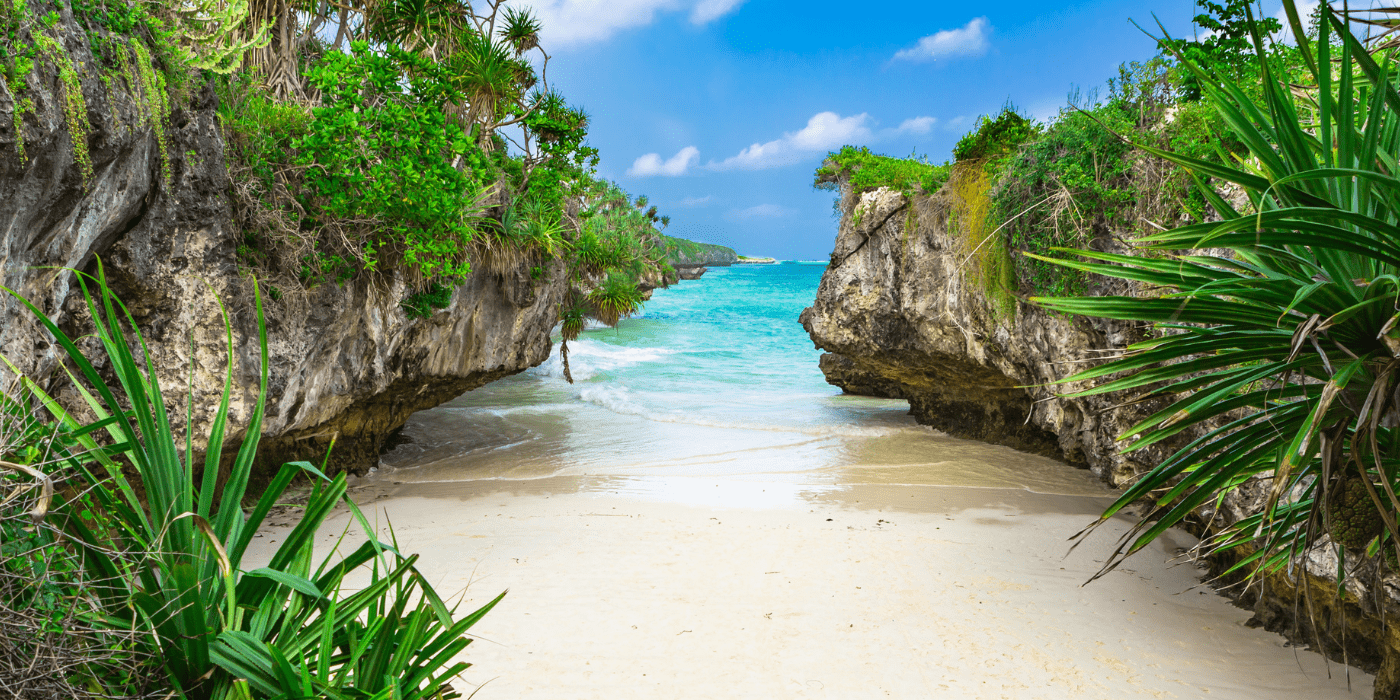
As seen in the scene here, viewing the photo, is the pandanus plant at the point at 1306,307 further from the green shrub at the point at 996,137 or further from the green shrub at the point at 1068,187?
the green shrub at the point at 996,137

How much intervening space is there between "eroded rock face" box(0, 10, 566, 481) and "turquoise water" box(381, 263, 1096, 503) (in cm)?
158

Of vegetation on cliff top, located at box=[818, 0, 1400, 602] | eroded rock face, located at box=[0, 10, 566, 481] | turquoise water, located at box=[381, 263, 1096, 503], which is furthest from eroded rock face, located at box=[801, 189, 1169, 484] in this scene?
eroded rock face, located at box=[0, 10, 566, 481]

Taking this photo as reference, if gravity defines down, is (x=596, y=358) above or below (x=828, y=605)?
above

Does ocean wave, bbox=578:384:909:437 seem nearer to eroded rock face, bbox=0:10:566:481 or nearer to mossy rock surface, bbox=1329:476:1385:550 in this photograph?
eroded rock face, bbox=0:10:566:481

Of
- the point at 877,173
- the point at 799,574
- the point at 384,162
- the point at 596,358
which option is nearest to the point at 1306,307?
the point at 799,574

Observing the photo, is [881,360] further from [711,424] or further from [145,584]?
[145,584]

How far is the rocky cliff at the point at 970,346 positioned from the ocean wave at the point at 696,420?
3.81 ft

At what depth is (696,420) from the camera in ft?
43.3

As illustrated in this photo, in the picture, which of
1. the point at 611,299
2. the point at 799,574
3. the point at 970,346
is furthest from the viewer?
the point at 611,299

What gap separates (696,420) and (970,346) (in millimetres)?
5336

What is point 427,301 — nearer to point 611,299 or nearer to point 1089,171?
point 611,299

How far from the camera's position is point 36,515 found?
1422mm

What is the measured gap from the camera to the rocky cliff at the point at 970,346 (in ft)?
17.4

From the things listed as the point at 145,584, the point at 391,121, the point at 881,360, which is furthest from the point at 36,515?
the point at 881,360
